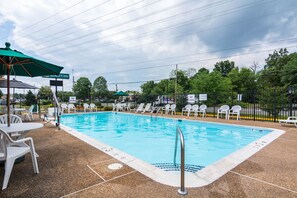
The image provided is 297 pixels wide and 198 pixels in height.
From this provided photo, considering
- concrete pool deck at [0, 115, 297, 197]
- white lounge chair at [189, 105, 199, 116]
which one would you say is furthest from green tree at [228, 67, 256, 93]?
concrete pool deck at [0, 115, 297, 197]

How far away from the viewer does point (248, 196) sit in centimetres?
203

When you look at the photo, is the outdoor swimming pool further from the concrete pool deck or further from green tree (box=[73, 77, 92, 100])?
green tree (box=[73, 77, 92, 100])

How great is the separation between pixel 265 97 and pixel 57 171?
12502mm

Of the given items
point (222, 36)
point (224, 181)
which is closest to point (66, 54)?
point (222, 36)

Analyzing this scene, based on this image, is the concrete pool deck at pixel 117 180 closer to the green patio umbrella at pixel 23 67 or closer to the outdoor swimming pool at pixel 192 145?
the outdoor swimming pool at pixel 192 145

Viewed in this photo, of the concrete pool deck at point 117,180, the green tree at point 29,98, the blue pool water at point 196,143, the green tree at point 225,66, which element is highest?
the green tree at point 225,66

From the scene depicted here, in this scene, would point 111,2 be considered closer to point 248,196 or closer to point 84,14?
point 84,14

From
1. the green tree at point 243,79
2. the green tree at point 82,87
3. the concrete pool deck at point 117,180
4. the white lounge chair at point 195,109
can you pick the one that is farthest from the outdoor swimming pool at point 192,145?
the green tree at point 82,87

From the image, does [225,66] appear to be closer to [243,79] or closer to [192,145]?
[243,79]

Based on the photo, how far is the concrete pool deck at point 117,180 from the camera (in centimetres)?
209

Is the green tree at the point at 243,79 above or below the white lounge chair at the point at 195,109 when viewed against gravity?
above

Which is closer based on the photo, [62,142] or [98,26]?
[62,142]

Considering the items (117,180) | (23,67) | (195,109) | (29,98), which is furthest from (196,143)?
(29,98)

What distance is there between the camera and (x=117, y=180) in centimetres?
240
